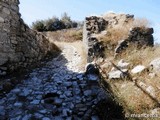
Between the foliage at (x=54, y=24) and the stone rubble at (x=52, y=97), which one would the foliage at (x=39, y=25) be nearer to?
the foliage at (x=54, y=24)

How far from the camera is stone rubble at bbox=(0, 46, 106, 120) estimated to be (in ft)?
20.2

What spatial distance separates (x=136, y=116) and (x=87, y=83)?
93.2 inches

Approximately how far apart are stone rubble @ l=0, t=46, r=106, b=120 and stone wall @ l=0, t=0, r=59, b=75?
0.65 meters

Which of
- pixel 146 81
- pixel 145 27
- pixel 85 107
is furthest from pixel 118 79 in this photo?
pixel 145 27

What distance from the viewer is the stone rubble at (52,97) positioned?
6168mm

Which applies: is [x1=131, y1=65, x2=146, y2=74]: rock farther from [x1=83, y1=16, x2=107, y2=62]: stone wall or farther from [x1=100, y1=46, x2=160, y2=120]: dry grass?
[x1=83, y1=16, x2=107, y2=62]: stone wall

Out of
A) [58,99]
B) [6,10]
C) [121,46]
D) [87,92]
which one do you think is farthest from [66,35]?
[58,99]

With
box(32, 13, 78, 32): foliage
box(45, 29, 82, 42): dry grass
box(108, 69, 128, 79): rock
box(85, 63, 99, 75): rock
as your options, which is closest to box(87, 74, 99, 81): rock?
box(85, 63, 99, 75): rock

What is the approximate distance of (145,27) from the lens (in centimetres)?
1052

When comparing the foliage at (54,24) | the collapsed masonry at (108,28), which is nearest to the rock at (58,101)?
the collapsed masonry at (108,28)

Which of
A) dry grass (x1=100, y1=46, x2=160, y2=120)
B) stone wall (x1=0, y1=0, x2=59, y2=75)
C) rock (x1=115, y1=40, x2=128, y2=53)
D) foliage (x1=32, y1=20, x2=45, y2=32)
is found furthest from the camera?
foliage (x1=32, y1=20, x2=45, y2=32)

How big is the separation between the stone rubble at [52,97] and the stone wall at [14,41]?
65cm

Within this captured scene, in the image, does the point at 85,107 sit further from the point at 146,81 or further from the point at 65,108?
the point at 146,81

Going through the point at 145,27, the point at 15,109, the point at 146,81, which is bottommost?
the point at 15,109
